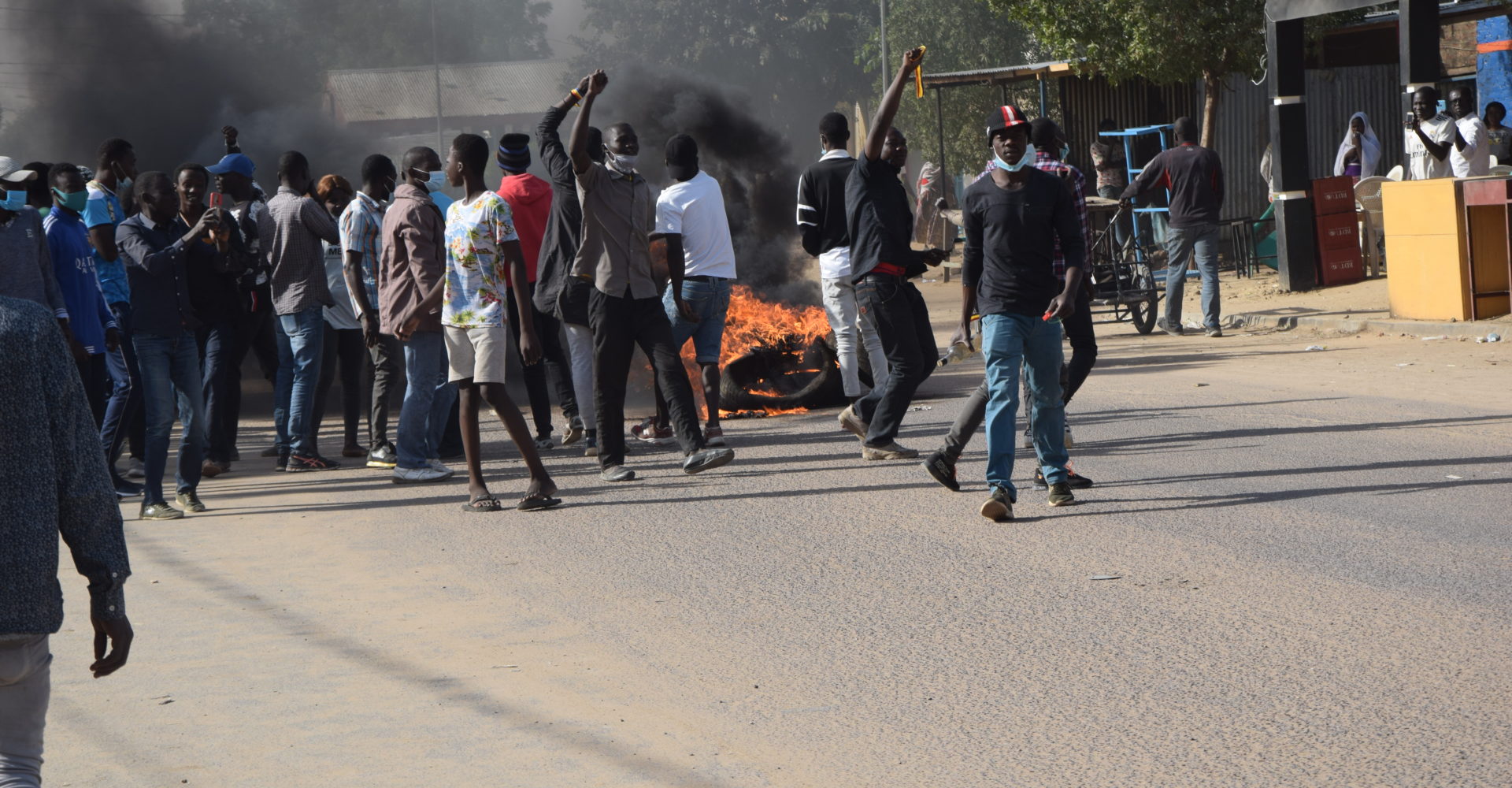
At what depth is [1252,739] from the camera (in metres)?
3.86

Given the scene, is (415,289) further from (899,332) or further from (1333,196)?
(1333,196)

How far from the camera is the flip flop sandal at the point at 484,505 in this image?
780 cm

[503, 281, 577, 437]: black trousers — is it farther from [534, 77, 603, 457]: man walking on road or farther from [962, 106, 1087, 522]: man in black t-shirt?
[962, 106, 1087, 522]: man in black t-shirt

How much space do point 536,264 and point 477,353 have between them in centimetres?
217

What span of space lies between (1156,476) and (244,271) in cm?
553

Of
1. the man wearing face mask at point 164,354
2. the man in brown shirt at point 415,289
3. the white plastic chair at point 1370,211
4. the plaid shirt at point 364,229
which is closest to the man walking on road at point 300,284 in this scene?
the plaid shirt at point 364,229

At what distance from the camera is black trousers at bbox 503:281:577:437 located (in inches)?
392

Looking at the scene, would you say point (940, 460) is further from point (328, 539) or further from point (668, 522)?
point (328, 539)

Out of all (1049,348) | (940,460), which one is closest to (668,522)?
(940,460)

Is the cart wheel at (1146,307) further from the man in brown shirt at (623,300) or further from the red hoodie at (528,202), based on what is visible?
the man in brown shirt at (623,300)

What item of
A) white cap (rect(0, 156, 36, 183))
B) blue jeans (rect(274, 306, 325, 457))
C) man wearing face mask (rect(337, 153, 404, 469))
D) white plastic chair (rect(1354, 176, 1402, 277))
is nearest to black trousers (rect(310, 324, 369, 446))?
blue jeans (rect(274, 306, 325, 457))

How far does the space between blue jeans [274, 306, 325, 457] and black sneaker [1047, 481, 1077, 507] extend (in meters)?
4.78

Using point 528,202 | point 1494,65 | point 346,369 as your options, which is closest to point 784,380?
point 528,202

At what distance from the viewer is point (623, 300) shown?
8180 mm
